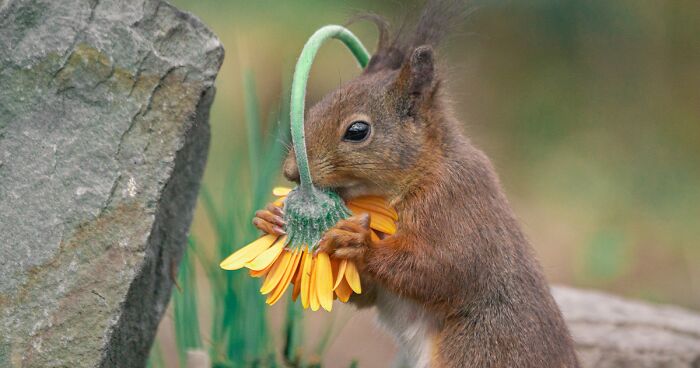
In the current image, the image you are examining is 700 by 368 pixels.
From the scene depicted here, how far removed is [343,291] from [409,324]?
1.41 feet

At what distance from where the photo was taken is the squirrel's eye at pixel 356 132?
8.68 ft

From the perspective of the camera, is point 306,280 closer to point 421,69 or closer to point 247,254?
point 247,254

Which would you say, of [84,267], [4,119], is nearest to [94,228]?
[84,267]

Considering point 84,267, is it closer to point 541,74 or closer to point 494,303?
point 494,303

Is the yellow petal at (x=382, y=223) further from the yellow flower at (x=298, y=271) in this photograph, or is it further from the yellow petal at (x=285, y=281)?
the yellow petal at (x=285, y=281)

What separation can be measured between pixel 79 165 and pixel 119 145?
0.38 feet

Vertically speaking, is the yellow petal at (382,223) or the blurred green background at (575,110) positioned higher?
the blurred green background at (575,110)

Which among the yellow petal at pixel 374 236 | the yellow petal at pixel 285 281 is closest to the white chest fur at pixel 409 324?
the yellow petal at pixel 374 236

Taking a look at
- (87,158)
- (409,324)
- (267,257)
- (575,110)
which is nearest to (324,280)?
(267,257)

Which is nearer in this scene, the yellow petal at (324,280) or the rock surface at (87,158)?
the yellow petal at (324,280)

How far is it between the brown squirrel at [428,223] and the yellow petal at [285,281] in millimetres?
77

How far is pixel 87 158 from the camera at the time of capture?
2.68m

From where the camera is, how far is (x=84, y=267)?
103 inches

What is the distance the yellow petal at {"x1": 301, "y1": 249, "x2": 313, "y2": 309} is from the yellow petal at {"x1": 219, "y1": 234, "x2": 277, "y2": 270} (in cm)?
12
